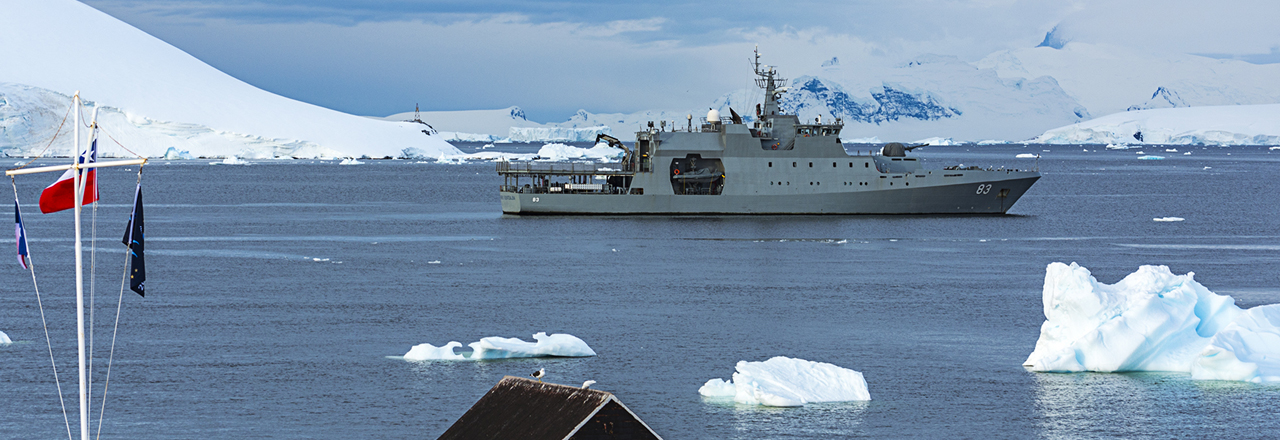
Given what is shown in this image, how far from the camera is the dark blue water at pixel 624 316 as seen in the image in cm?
1752

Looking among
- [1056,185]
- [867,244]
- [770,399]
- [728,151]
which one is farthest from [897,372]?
[1056,185]

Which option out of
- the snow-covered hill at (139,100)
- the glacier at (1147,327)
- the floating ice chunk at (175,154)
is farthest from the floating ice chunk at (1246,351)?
the floating ice chunk at (175,154)

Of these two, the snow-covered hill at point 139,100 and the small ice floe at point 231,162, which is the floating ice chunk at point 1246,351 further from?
the snow-covered hill at point 139,100

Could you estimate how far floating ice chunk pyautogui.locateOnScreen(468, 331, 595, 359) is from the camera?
832 inches

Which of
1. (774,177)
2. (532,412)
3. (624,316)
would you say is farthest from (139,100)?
(532,412)

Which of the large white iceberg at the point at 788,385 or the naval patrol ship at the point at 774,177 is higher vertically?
the naval patrol ship at the point at 774,177

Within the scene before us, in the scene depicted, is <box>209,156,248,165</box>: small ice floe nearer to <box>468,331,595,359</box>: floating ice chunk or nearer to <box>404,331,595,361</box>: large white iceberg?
<box>404,331,595,361</box>: large white iceberg

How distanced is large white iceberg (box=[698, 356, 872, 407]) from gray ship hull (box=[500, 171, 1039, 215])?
3469 cm

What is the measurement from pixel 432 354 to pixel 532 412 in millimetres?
11272

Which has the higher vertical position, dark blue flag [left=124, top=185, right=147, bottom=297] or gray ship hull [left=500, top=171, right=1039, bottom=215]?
dark blue flag [left=124, top=185, right=147, bottom=297]

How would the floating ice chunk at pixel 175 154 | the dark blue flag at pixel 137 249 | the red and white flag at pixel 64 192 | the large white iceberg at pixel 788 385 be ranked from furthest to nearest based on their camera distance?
the floating ice chunk at pixel 175 154 → the large white iceberg at pixel 788 385 → the dark blue flag at pixel 137 249 → the red and white flag at pixel 64 192

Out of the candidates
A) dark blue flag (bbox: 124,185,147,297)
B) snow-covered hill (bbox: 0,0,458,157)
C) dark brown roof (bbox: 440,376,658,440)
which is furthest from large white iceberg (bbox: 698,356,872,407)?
snow-covered hill (bbox: 0,0,458,157)

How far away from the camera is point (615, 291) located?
3055 cm

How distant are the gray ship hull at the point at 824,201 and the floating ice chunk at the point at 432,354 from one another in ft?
110
